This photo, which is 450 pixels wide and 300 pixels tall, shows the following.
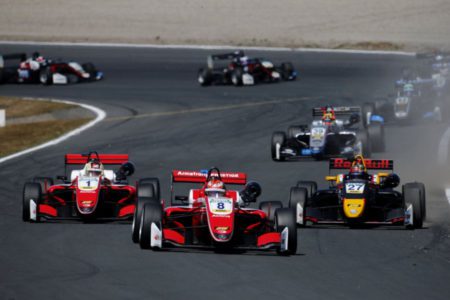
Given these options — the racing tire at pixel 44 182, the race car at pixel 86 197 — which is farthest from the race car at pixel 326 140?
the racing tire at pixel 44 182

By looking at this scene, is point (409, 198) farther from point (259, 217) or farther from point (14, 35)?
point (14, 35)

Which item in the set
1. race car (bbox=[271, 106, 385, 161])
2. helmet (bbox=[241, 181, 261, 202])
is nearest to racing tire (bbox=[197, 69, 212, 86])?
race car (bbox=[271, 106, 385, 161])

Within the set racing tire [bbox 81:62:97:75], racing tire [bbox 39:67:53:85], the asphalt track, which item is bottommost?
the asphalt track

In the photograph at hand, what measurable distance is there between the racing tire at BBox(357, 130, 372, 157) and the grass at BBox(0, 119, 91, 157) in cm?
865

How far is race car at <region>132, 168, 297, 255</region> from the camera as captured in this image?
1599 cm

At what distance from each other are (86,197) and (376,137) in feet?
39.2

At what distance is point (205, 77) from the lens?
4469 centimetres

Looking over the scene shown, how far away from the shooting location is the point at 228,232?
631 inches

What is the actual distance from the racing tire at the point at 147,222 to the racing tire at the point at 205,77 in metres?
28.7

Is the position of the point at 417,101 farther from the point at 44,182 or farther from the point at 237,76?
the point at 44,182

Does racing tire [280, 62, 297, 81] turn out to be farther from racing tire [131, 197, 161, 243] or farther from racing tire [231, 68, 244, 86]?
→ racing tire [131, 197, 161, 243]

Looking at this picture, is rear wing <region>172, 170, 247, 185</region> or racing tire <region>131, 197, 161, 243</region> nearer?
racing tire <region>131, 197, 161, 243</region>

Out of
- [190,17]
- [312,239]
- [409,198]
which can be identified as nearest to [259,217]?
[312,239]

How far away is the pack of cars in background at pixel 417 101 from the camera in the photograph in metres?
35.0
